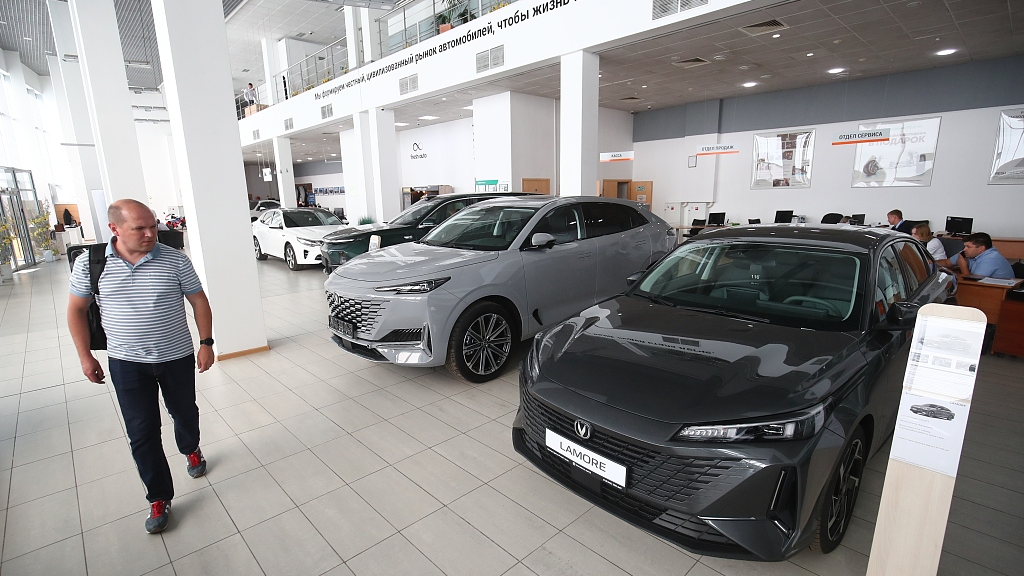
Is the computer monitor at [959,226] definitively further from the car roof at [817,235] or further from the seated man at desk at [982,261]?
the car roof at [817,235]

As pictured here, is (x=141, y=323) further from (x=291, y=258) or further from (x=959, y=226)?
(x=959, y=226)

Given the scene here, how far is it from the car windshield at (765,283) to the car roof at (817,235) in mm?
62

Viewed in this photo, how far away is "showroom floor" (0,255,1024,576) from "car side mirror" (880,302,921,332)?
0.99m

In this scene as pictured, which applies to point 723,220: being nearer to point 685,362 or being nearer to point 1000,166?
point 1000,166

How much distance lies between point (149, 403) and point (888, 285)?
154 inches

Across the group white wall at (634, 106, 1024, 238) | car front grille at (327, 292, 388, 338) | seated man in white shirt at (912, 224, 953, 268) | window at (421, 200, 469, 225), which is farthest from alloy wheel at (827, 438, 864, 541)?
white wall at (634, 106, 1024, 238)

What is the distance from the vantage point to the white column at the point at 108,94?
26.8 feet

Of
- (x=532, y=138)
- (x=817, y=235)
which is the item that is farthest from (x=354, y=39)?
(x=817, y=235)

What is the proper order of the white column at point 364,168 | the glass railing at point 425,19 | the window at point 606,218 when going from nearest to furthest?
the window at point 606,218, the glass railing at point 425,19, the white column at point 364,168

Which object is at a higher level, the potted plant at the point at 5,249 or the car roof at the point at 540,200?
the car roof at the point at 540,200

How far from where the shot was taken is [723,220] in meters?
12.3

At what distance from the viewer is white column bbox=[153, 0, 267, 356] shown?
4.32 metres

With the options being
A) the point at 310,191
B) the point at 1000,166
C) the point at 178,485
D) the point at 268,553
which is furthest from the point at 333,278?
the point at 310,191

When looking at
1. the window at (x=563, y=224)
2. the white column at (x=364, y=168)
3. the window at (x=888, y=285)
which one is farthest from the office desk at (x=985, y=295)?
the white column at (x=364, y=168)
